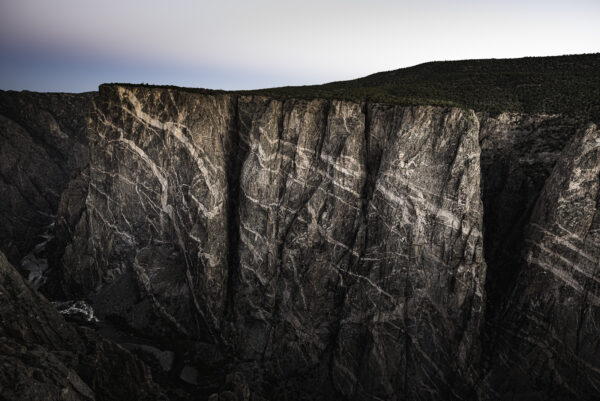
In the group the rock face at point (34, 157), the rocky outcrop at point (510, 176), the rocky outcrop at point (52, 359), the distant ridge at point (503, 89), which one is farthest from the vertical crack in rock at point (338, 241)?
the rock face at point (34, 157)

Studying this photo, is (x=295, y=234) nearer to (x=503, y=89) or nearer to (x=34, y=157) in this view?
(x=503, y=89)

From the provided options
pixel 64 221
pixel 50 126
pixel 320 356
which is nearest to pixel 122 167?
pixel 64 221

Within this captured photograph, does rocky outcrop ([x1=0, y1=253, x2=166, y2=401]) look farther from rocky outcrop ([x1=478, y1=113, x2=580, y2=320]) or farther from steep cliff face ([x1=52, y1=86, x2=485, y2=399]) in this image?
rocky outcrop ([x1=478, y1=113, x2=580, y2=320])

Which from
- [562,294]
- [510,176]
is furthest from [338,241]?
[562,294]

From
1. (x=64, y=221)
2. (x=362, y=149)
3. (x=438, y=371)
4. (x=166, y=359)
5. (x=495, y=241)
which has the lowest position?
(x=166, y=359)

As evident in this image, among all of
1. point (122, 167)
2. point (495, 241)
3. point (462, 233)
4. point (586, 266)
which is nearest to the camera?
point (586, 266)

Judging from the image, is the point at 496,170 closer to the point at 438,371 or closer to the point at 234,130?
the point at 438,371
